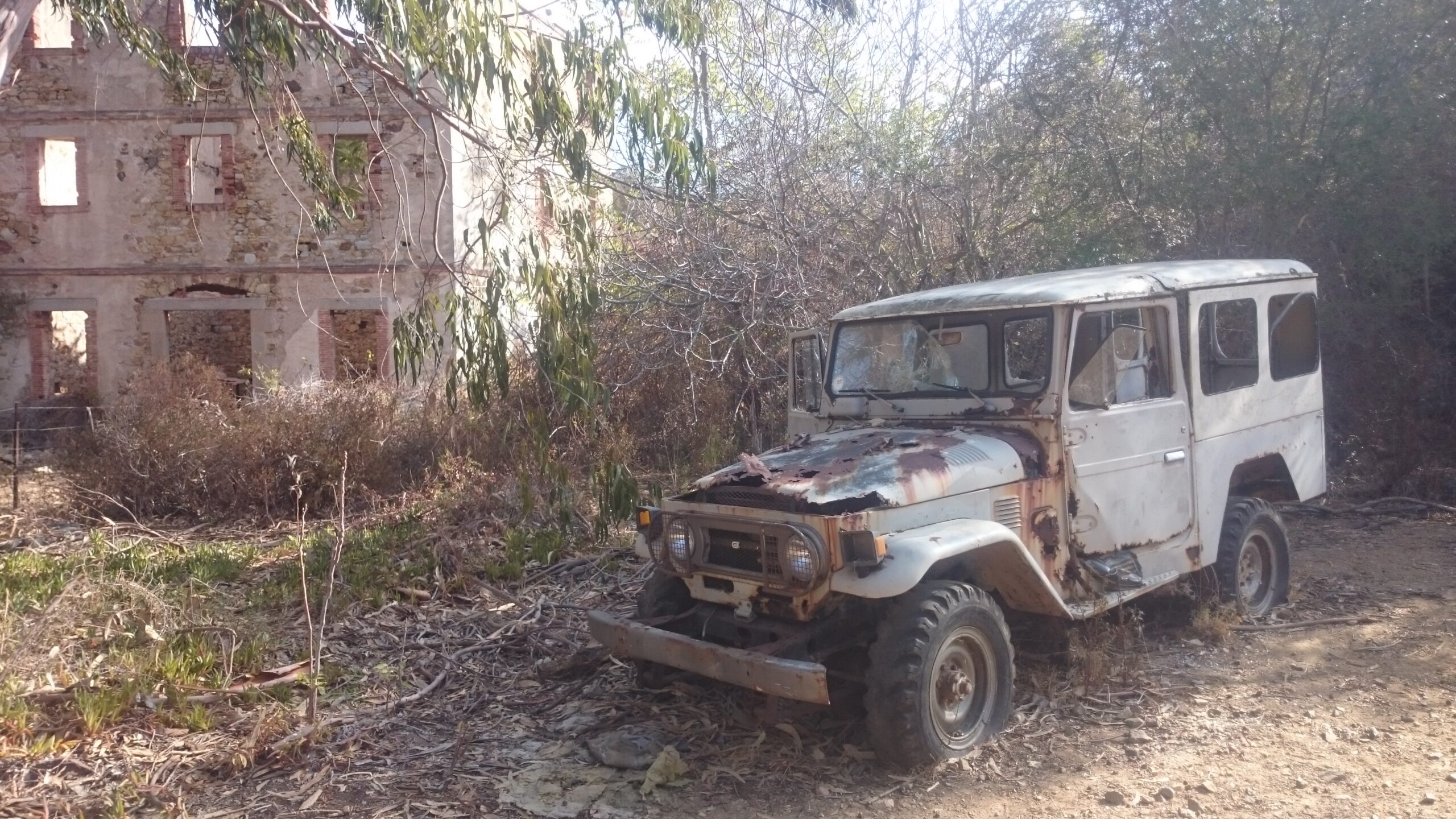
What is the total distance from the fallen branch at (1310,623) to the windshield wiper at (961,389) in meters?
2.16

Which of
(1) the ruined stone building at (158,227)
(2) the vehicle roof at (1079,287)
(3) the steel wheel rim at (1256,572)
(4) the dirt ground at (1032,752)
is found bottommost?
(4) the dirt ground at (1032,752)

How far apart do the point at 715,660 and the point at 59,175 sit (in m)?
19.0

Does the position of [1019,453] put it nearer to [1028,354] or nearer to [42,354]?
[1028,354]

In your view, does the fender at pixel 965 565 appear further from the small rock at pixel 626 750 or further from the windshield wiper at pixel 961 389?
the small rock at pixel 626 750

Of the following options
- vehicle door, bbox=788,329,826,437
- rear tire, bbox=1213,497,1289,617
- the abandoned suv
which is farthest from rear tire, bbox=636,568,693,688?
rear tire, bbox=1213,497,1289,617

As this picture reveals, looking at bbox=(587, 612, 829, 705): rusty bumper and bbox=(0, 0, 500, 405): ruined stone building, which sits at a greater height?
bbox=(0, 0, 500, 405): ruined stone building

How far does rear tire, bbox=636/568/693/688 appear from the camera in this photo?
5047 millimetres

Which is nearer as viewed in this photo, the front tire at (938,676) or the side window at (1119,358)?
the front tire at (938,676)

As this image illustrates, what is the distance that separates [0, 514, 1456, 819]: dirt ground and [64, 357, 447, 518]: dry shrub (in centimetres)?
466

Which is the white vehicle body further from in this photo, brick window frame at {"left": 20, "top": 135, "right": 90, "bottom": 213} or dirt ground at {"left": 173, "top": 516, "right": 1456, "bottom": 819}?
Result: brick window frame at {"left": 20, "top": 135, "right": 90, "bottom": 213}

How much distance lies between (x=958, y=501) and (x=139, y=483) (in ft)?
28.3

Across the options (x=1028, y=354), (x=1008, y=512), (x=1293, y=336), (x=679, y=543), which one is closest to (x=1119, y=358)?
(x=1028, y=354)

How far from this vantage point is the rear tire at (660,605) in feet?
16.6

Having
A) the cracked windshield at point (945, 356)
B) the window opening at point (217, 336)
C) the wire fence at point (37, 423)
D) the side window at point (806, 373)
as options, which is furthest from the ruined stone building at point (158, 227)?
the cracked windshield at point (945, 356)
